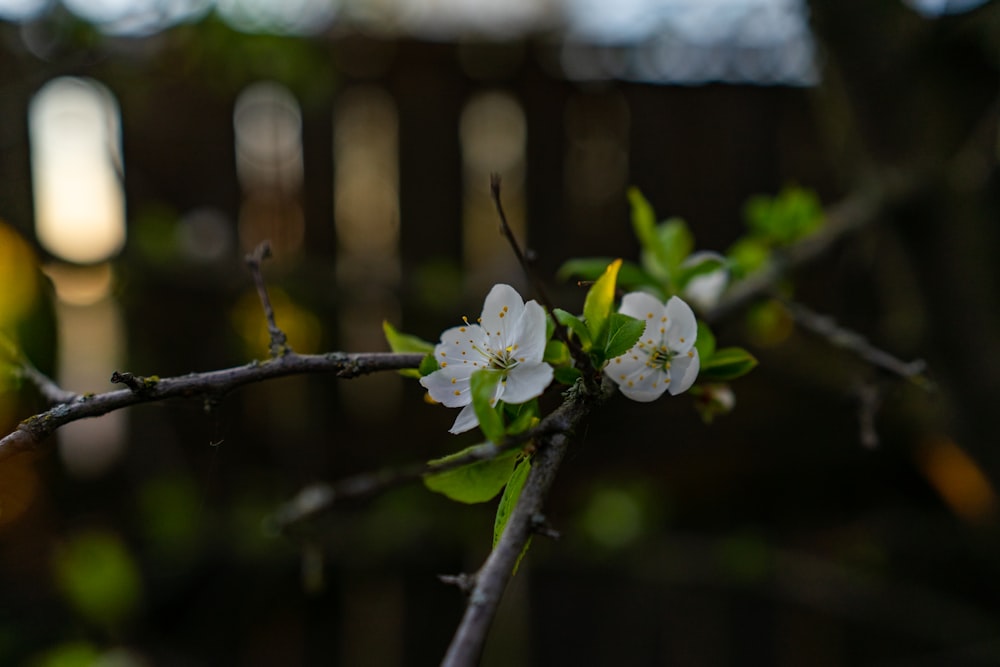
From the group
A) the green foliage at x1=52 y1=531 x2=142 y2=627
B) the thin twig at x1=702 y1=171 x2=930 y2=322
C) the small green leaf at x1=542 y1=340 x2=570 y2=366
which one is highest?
the small green leaf at x1=542 y1=340 x2=570 y2=366

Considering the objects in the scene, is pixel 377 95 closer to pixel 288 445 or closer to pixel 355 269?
pixel 355 269

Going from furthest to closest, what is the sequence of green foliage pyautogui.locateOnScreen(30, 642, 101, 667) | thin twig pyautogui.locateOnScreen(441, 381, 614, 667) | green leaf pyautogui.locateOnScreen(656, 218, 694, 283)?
green foliage pyautogui.locateOnScreen(30, 642, 101, 667)
green leaf pyautogui.locateOnScreen(656, 218, 694, 283)
thin twig pyautogui.locateOnScreen(441, 381, 614, 667)

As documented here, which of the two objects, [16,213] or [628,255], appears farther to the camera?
[628,255]

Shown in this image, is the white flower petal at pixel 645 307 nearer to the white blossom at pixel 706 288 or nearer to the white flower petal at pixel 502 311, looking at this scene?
the white flower petal at pixel 502 311

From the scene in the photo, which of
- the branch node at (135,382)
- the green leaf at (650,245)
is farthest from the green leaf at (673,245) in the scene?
the branch node at (135,382)

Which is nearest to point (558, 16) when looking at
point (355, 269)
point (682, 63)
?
point (682, 63)

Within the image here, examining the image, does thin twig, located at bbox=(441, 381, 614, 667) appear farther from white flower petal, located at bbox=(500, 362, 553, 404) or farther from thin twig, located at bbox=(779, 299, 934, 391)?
thin twig, located at bbox=(779, 299, 934, 391)

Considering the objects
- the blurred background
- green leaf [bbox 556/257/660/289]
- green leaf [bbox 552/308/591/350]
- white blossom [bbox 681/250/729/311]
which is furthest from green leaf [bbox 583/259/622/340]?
the blurred background
